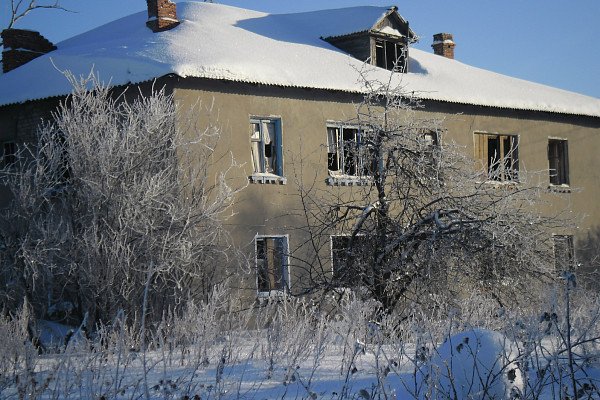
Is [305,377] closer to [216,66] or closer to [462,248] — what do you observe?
[462,248]

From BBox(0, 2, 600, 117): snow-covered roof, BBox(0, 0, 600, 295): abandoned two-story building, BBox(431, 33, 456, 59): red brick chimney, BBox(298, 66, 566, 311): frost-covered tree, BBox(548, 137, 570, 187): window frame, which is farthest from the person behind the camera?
BBox(431, 33, 456, 59): red brick chimney

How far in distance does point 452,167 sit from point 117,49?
7653 mm

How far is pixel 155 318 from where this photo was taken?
471 inches

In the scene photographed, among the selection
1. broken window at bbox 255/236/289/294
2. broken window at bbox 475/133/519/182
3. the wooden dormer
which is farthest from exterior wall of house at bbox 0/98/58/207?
broken window at bbox 475/133/519/182

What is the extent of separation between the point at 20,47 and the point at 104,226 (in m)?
8.82

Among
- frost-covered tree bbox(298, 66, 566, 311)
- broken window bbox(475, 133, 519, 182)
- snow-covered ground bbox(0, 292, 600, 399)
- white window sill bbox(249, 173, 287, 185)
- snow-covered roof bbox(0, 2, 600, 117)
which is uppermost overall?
snow-covered roof bbox(0, 2, 600, 117)

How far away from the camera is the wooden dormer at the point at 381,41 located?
751 inches

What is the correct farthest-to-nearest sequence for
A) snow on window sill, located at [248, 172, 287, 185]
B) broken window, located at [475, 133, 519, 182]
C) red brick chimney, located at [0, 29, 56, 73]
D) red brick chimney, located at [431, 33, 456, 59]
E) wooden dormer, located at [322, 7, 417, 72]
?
1. red brick chimney, located at [431, 33, 456, 59]
2. broken window, located at [475, 133, 519, 182]
3. wooden dormer, located at [322, 7, 417, 72]
4. red brick chimney, located at [0, 29, 56, 73]
5. snow on window sill, located at [248, 172, 287, 185]

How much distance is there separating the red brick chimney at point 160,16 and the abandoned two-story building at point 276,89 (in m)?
0.02

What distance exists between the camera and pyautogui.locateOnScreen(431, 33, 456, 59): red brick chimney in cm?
2475

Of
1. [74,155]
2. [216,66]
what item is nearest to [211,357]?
[74,155]

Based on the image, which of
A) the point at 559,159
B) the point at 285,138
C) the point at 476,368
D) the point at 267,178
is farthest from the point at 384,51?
the point at 476,368

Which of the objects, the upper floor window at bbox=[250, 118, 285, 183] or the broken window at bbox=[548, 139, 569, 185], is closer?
the upper floor window at bbox=[250, 118, 285, 183]

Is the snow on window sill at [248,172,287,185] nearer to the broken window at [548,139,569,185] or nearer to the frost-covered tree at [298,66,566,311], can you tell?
the frost-covered tree at [298,66,566,311]
